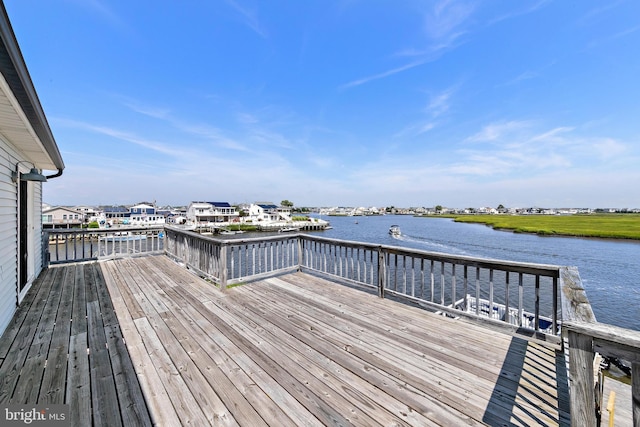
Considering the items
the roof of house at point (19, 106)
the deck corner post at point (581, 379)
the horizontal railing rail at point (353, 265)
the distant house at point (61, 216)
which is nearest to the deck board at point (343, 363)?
the horizontal railing rail at point (353, 265)

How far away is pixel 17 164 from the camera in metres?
3.98

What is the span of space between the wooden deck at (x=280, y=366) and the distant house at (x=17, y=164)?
0.69 metres

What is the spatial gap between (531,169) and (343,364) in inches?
939

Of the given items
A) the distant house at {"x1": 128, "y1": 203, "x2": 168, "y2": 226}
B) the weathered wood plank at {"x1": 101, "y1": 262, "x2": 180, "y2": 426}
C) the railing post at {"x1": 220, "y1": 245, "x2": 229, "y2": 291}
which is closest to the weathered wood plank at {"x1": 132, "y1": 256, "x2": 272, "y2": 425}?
the weathered wood plank at {"x1": 101, "y1": 262, "x2": 180, "y2": 426}

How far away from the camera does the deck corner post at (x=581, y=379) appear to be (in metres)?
1.01

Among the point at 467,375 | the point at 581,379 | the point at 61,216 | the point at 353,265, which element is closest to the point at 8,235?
the point at 353,265

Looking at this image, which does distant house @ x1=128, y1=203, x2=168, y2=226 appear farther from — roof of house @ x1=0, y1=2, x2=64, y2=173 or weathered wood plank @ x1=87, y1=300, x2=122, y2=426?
weathered wood plank @ x1=87, y1=300, x2=122, y2=426

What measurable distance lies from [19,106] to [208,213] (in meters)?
46.1

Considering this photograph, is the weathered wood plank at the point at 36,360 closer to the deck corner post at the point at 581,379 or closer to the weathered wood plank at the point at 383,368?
the weathered wood plank at the point at 383,368

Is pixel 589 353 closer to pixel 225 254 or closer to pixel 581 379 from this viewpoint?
pixel 581 379

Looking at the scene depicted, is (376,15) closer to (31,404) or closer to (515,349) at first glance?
(515,349)

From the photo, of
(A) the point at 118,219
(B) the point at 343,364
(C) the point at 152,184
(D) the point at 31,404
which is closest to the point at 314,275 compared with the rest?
(B) the point at 343,364

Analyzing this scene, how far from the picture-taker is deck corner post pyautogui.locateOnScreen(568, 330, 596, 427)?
1.01 m

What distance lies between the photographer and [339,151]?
17359 millimetres
